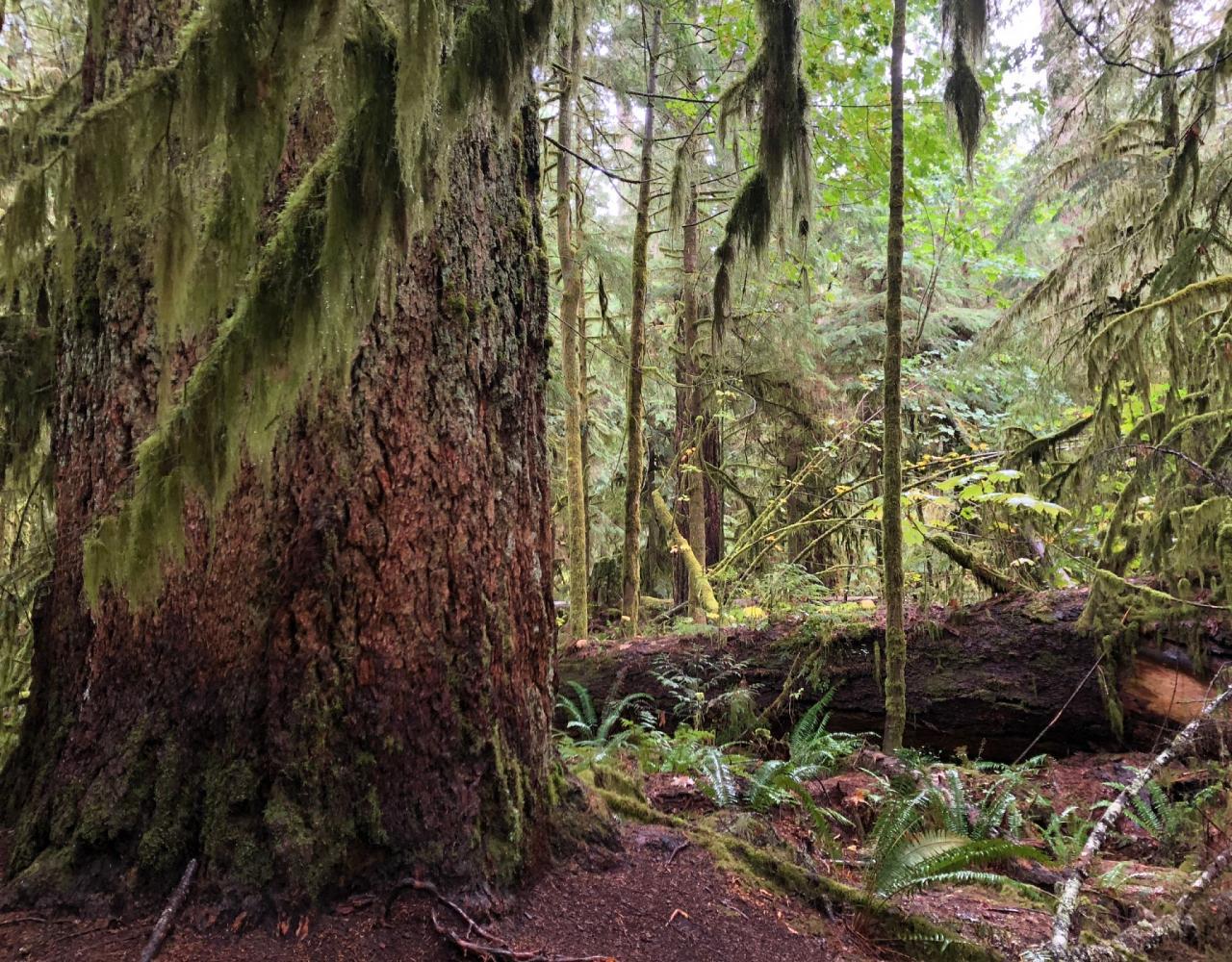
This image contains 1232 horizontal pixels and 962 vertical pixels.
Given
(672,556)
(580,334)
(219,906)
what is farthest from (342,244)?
(672,556)

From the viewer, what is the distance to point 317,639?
221cm

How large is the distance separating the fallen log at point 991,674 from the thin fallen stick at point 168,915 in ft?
14.3

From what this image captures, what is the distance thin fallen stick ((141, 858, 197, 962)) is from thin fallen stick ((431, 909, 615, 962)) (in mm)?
688

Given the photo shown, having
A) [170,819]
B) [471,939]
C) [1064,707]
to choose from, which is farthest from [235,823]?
[1064,707]

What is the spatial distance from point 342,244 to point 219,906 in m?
1.83

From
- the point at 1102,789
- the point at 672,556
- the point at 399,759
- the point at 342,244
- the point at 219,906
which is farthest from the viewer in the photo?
the point at 672,556

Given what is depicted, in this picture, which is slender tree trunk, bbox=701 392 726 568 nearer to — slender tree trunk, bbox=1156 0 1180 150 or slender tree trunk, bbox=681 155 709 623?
slender tree trunk, bbox=681 155 709 623

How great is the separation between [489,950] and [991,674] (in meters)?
4.54

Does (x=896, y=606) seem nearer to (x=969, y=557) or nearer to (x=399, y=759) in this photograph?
(x=969, y=557)

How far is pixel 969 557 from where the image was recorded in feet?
20.6

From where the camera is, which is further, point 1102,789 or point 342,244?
point 1102,789

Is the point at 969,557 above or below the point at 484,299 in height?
below

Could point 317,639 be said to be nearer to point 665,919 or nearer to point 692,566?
point 665,919

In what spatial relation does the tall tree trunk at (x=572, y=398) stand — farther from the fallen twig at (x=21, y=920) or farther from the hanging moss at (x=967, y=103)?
the fallen twig at (x=21, y=920)
